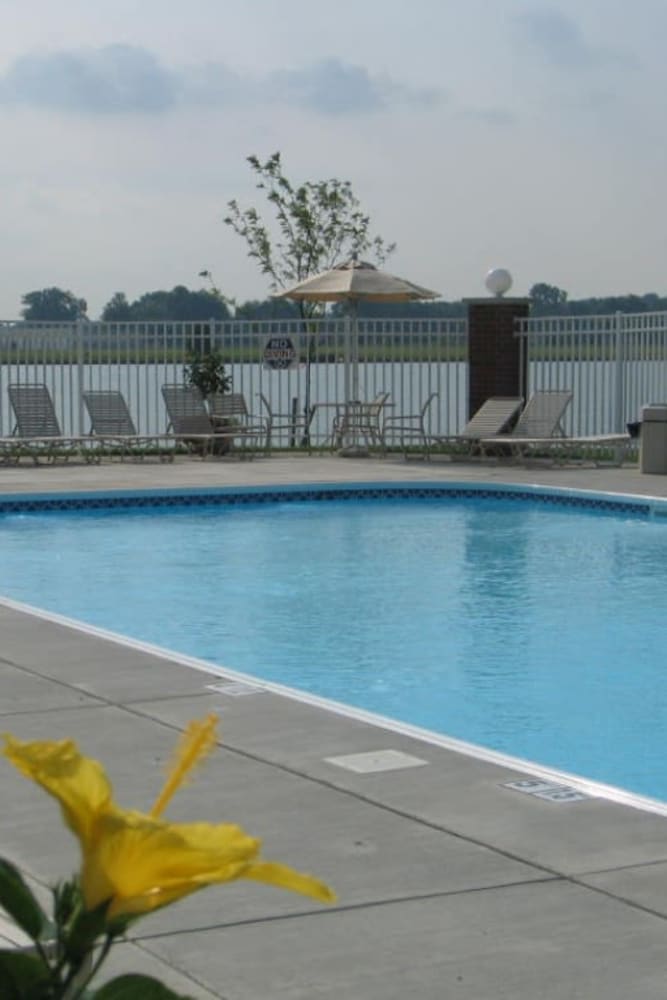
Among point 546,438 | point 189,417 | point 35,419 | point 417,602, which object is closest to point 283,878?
point 417,602

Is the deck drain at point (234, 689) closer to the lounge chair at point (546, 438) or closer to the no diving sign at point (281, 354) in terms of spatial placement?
the lounge chair at point (546, 438)

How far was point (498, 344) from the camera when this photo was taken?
66.8 ft

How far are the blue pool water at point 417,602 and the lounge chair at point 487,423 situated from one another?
2434 mm

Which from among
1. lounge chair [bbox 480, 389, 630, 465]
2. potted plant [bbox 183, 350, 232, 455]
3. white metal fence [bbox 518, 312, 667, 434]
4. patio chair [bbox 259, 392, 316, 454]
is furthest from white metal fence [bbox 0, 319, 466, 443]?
lounge chair [bbox 480, 389, 630, 465]

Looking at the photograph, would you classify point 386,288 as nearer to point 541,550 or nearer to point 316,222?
point 316,222

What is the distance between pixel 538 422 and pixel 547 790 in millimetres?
13913

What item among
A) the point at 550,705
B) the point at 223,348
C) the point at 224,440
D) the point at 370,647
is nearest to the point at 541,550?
the point at 370,647

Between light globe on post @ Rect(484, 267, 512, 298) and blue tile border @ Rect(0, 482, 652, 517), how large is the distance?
189 inches

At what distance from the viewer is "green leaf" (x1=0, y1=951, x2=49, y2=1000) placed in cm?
74

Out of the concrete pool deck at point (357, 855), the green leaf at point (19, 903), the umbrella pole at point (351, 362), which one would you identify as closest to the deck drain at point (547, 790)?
the concrete pool deck at point (357, 855)

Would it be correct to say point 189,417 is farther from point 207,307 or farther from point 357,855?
point 357,855

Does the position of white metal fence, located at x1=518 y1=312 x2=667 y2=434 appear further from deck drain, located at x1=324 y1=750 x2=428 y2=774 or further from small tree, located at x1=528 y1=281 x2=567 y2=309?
deck drain, located at x1=324 y1=750 x2=428 y2=774

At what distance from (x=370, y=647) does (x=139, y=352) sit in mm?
12171

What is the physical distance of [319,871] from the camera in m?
4.05
